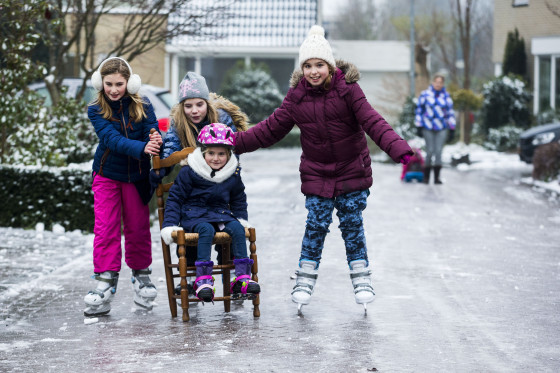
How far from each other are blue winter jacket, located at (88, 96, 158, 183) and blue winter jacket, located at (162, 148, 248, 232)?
1.20 feet

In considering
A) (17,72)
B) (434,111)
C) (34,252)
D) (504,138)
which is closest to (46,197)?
(34,252)

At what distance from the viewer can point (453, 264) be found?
8.93m

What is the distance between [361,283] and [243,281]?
33.8 inches

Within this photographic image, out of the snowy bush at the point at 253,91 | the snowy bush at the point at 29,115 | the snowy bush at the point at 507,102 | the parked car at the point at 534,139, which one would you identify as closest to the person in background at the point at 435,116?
the parked car at the point at 534,139

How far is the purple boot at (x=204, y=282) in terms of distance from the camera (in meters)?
6.37

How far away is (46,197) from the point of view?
35.5ft

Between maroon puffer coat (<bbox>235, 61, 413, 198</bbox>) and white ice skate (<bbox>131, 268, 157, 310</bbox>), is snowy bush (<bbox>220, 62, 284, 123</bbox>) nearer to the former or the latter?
white ice skate (<bbox>131, 268, 157, 310</bbox>)

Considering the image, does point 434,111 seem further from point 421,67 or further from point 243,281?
point 421,67

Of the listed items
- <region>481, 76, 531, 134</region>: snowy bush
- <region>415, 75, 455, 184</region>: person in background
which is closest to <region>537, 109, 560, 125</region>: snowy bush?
<region>481, 76, 531, 134</region>: snowy bush

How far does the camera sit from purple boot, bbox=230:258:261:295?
6449mm

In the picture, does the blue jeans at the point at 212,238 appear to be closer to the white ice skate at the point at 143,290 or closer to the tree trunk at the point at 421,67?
the white ice skate at the point at 143,290

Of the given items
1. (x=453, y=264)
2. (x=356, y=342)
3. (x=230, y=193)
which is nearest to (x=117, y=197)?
(x=230, y=193)

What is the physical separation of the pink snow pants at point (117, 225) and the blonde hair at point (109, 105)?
0.47m

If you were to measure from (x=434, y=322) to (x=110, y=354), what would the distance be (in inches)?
84.4
